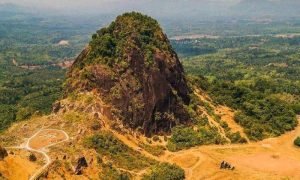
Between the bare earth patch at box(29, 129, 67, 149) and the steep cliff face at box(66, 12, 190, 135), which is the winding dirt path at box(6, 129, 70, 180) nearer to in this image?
the bare earth patch at box(29, 129, 67, 149)

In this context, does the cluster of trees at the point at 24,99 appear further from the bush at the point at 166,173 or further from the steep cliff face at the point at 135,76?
the bush at the point at 166,173

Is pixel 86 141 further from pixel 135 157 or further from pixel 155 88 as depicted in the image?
pixel 155 88

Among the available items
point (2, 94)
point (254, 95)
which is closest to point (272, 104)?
point (254, 95)

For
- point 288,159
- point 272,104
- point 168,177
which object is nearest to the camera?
point 168,177

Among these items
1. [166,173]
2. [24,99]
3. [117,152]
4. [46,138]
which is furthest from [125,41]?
[24,99]

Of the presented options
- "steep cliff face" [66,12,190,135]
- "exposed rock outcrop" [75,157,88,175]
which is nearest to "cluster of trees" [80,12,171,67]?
"steep cliff face" [66,12,190,135]

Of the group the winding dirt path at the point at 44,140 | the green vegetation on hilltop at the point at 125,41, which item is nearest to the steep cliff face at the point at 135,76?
the green vegetation on hilltop at the point at 125,41
